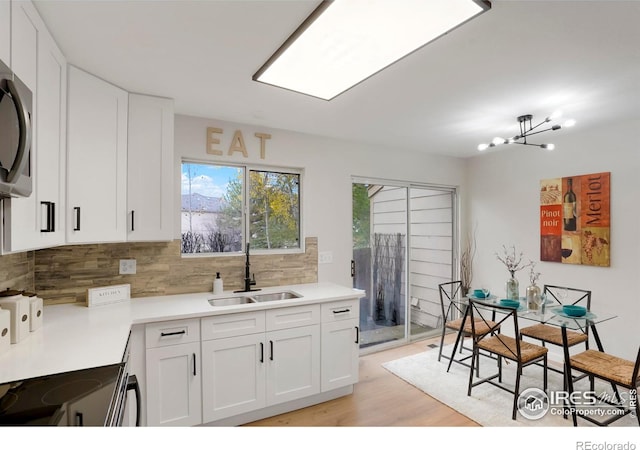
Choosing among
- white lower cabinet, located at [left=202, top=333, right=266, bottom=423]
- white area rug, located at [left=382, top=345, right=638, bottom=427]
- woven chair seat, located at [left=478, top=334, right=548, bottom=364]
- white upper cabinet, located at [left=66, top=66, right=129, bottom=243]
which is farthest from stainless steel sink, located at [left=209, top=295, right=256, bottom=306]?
woven chair seat, located at [left=478, top=334, right=548, bottom=364]

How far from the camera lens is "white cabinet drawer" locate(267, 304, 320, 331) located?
8.00ft

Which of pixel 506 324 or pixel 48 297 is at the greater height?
pixel 48 297

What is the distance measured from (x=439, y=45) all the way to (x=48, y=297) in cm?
301

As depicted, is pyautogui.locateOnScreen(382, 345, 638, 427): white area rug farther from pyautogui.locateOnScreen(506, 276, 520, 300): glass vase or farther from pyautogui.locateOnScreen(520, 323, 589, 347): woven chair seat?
pyautogui.locateOnScreen(506, 276, 520, 300): glass vase

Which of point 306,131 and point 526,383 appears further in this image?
point 306,131

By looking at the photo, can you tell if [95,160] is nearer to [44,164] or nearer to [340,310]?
[44,164]

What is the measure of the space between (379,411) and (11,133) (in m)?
2.77

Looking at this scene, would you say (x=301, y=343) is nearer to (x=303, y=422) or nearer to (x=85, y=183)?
(x=303, y=422)

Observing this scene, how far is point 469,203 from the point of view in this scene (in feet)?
14.8

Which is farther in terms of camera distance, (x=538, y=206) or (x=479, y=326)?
(x=538, y=206)

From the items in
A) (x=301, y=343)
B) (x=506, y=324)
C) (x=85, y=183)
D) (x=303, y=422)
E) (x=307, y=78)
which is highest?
(x=307, y=78)

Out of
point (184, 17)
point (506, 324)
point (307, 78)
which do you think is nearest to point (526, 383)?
point (506, 324)

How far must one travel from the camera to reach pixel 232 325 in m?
2.30

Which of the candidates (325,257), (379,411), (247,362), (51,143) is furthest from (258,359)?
(51,143)
